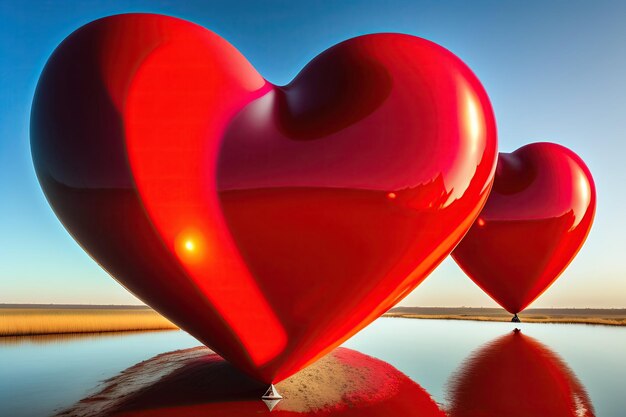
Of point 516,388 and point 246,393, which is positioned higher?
point 246,393

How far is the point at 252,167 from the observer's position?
652 cm

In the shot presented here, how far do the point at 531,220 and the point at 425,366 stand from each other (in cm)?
564

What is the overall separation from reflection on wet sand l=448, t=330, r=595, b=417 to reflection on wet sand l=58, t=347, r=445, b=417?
3.22 ft

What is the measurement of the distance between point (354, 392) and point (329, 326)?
2.51m

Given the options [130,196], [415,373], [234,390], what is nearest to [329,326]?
[234,390]

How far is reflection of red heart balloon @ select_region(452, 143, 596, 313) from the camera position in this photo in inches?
525

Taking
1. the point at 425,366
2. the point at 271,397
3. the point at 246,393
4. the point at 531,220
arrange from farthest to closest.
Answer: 1. the point at 531,220
2. the point at 425,366
3. the point at 246,393
4. the point at 271,397

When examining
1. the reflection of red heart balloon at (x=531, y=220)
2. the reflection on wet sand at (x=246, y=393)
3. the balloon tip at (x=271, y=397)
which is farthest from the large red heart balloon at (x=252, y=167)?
the reflection of red heart balloon at (x=531, y=220)

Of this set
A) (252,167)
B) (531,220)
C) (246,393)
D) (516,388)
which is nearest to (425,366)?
(516,388)

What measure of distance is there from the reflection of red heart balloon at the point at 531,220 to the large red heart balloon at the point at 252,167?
707 centimetres

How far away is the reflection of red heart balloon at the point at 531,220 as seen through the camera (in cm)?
1334

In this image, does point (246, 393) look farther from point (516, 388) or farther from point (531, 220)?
point (531, 220)

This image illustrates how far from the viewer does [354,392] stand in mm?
8820

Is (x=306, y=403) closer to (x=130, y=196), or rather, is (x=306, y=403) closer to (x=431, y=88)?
(x=130, y=196)
